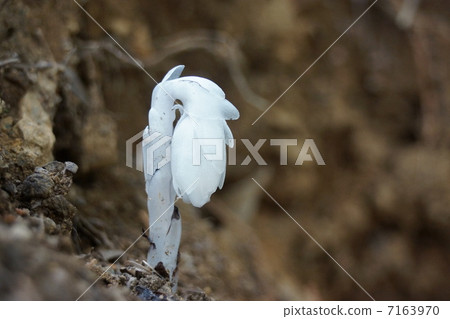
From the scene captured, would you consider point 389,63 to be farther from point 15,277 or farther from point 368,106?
point 15,277

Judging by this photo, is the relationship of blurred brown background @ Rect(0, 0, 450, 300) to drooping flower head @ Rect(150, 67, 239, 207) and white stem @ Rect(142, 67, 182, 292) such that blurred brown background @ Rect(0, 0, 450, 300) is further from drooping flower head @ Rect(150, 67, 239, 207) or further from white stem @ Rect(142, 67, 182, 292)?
drooping flower head @ Rect(150, 67, 239, 207)

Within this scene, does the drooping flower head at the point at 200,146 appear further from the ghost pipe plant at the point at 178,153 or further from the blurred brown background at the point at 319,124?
the blurred brown background at the point at 319,124

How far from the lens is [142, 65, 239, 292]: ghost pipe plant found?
3.67 feet

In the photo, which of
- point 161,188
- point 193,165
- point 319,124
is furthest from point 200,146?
point 319,124

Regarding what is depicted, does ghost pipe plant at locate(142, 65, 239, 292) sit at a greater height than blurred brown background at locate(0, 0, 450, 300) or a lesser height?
lesser

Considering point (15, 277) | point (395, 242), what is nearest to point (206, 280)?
point (15, 277)

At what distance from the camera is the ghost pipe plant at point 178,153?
1.12 metres

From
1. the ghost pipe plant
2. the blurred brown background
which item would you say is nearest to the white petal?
the ghost pipe plant

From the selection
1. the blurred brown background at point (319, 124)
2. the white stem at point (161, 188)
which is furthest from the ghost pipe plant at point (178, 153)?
the blurred brown background at point (319, 124)

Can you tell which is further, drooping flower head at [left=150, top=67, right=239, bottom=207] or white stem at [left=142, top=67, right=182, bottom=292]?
white stem at [left=142, top=67, right=182, bottom=292]

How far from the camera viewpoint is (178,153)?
1127 millimetres

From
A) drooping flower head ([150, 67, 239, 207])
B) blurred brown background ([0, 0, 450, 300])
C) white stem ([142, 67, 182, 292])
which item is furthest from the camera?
blurred brown background ([0, 0, 450, 300])

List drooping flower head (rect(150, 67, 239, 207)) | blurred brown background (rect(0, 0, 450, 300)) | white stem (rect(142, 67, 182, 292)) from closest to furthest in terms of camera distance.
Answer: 1. drooping flower head (rect(150, 67, 239, 207))
2. white stem (rect(142, 67, 182, 292))
3. blurred brown background (rect(0, 0, 450, 300))

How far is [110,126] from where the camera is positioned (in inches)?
69.2
